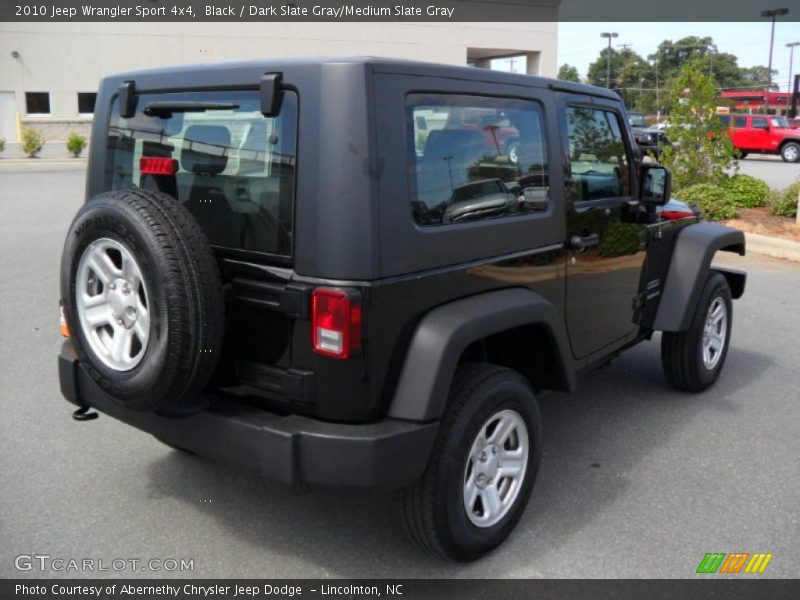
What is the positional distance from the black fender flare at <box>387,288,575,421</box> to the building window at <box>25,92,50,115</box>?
42.0 metres

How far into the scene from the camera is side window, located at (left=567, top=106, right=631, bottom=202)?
3.85m

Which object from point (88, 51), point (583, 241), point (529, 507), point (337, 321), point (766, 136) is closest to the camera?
point (337, 321)

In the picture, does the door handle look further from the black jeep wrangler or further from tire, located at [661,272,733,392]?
tire, located at [661,272,733,392]

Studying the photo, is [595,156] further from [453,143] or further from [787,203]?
[787,203]

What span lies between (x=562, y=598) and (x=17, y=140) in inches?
1698

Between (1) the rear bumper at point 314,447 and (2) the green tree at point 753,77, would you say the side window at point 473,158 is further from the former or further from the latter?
(2) the green tree at point 753,77

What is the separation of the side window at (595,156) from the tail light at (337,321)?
5.10ft

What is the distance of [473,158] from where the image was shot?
321 cm

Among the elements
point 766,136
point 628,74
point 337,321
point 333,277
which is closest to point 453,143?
point 333,277

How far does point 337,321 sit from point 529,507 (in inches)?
61.3

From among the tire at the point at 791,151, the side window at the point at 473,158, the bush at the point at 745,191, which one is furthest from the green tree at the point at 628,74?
the side window at the point at 473,158

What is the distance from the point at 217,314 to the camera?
2.76 m

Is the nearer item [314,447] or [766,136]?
[314,447]

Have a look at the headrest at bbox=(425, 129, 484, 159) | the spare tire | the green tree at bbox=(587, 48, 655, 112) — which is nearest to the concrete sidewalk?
the spare tire
